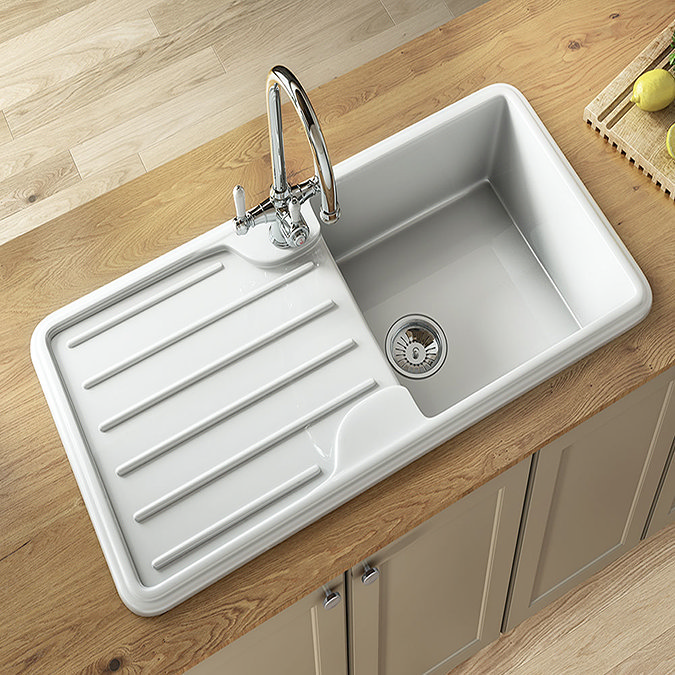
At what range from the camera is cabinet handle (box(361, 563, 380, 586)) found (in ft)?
4.00

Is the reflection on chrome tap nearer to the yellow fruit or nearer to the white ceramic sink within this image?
→ the white ceramic sink

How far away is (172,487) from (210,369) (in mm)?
186

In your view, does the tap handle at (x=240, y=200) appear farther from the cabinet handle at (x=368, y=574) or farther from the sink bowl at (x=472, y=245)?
the cabinet handle at (x=368, y=574)

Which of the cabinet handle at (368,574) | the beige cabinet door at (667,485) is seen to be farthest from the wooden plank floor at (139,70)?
the cabinet handle at (368,574)

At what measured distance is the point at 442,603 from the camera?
1.56 meters

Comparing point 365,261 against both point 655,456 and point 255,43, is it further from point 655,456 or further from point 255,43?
point 255,43

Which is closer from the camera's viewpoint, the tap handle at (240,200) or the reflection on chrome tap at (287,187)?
the reflection on chrome tap at (287,187)

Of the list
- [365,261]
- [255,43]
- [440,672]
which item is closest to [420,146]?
[365,261]

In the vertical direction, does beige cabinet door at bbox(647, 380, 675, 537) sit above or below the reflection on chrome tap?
below

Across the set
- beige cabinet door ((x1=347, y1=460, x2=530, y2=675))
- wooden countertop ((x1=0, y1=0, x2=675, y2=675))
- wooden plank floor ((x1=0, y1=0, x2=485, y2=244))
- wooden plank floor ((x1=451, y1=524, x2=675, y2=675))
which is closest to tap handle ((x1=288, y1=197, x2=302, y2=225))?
wooden countertop ((x1=0, y1=0, x2=675, y2=675))

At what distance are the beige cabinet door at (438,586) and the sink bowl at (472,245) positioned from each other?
18 centimetres

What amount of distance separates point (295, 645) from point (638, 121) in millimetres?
1024

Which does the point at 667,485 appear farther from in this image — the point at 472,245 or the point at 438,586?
the point at 472,245

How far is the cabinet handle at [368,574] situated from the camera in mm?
1218
